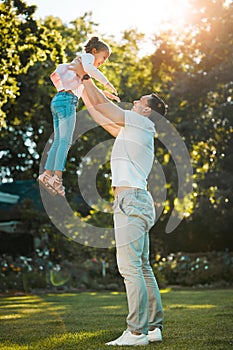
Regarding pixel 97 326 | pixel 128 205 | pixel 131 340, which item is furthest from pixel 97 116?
pixel 97 326

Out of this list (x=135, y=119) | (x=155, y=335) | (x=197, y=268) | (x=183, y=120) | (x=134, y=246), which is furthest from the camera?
(x=183, y=120)

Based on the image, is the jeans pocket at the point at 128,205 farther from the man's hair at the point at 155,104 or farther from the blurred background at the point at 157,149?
the blurred background at the point at 157,149

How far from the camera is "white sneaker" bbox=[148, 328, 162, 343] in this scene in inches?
239

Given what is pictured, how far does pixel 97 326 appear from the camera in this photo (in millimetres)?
7637

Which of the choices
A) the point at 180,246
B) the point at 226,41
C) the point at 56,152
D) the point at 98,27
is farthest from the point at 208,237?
the point at 56,152

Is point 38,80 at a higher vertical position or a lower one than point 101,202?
higher

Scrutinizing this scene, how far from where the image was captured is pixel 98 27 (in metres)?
31.3

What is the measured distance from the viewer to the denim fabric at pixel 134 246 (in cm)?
589

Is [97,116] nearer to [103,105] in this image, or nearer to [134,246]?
[103,105]

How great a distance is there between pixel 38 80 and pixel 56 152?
17011mm

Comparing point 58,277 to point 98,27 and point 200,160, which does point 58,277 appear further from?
point 98,27

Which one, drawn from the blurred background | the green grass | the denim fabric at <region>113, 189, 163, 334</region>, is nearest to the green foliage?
the blurred background

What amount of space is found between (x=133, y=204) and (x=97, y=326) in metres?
2.20

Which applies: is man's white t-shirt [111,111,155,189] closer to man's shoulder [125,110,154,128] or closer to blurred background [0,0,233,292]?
man's shoulder [125,110,154,128]
